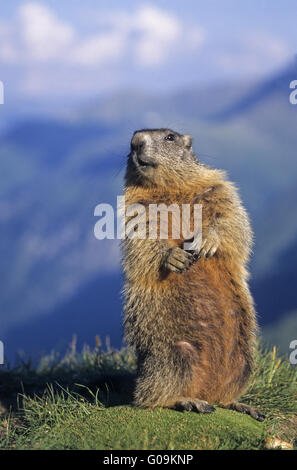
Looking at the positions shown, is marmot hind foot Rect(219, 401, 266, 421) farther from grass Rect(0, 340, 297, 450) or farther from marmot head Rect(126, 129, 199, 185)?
marmot head Rect(126, 129, 199, 185)

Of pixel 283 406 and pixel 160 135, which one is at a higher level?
pixel 160 135

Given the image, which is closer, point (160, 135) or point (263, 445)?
point (263, 445)

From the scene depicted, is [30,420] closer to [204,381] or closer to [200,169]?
[204,381]

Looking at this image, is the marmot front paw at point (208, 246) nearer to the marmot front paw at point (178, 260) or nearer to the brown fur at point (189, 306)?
the brown fur at point (189, 306)

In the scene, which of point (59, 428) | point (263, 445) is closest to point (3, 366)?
point (59, 428)

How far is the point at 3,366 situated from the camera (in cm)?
847

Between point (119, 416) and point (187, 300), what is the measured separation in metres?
1.24

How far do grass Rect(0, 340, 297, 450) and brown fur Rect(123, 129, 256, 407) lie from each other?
0.31m

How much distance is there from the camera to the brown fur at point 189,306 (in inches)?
216

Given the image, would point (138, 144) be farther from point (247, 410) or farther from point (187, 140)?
point (247, 410)

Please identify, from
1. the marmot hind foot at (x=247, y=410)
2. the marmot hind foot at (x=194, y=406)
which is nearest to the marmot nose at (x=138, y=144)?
the marmot hind foot at (x=194, y=406)

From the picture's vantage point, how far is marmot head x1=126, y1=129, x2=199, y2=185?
6.00 metres
